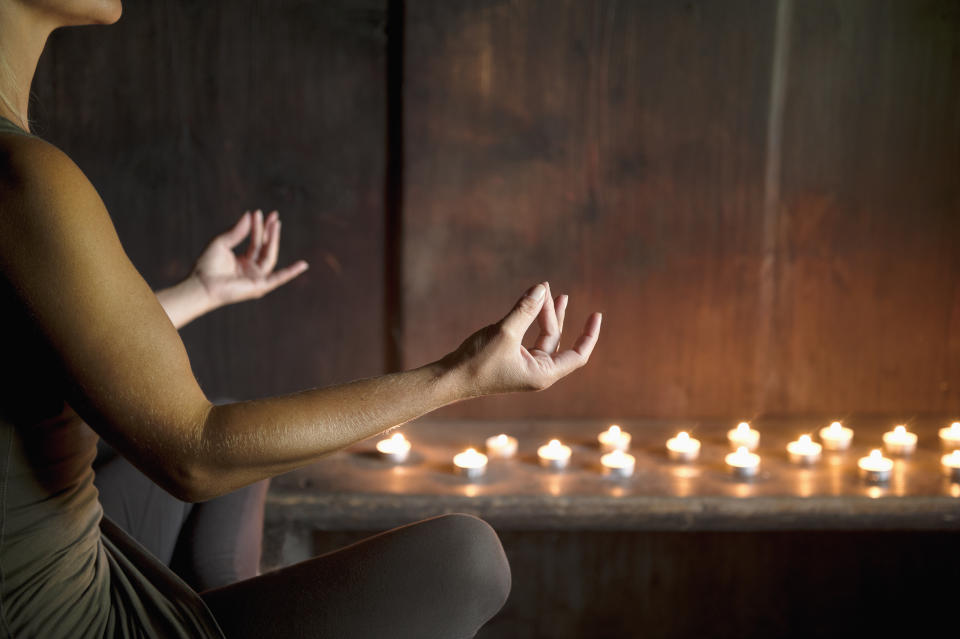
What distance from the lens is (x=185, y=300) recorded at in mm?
1510

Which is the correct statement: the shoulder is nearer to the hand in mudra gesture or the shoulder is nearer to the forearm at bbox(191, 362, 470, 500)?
the forearm at bbox(191, 362, 470, 500)

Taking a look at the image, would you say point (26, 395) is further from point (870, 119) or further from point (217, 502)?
point (870, 119)

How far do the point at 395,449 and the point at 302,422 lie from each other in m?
0.94

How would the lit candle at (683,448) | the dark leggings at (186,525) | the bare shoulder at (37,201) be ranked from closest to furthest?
the bare shoulder at (37,201)
the dark leggings at (186,525)
the lit candle at (683,448)

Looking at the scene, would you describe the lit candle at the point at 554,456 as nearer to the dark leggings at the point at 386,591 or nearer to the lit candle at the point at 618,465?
the lit candle at the point at 618,465

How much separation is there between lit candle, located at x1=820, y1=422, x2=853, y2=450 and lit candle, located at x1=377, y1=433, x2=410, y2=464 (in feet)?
3.22

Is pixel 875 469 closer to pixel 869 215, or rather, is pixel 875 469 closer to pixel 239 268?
pixel 869 215

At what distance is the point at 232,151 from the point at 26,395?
3.87 ft

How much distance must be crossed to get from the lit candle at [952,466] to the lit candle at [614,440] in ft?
2.23

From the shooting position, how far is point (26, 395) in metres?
0.85

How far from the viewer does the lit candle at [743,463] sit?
171 centimetres

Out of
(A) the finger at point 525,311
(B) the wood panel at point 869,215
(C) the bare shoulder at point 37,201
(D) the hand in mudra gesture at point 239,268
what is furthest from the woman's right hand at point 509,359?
(B) the wood panel at point 869,215

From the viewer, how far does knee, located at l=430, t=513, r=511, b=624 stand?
3.34ft

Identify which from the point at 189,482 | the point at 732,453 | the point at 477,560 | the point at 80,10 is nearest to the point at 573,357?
the point at 477,560
